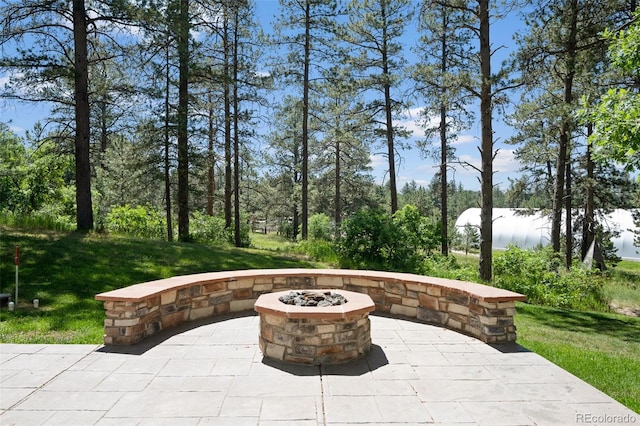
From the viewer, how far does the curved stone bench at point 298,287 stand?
4.32 meters

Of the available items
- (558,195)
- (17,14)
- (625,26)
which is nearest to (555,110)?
(625,26)

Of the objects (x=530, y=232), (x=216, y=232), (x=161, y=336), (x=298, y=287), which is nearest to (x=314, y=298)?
(x=298, y=287)

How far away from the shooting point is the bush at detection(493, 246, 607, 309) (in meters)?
8.49

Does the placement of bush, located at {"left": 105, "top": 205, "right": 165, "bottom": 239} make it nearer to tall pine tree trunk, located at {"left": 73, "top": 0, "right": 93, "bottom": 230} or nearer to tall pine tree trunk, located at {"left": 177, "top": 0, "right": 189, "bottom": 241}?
tall pine tree trunk, located at {"left": 177, "top": 0, "right": 189, "bottom": 241}

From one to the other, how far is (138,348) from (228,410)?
6.14 ft

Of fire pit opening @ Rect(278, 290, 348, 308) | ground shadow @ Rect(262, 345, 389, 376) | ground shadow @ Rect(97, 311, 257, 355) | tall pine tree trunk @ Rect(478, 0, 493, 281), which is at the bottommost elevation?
ground shadow @ Rect(262, 345, 389, 376)

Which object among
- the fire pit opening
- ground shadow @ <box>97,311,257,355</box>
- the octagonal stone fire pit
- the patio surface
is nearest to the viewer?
the patio surface

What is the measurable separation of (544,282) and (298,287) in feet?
20.8

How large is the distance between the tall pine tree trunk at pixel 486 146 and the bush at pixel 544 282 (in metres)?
0.73

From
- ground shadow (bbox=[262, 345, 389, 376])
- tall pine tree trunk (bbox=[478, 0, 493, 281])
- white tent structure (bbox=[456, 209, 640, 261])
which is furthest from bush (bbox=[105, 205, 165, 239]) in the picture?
white tent structure (bbox=[456, 209, 640, 261])

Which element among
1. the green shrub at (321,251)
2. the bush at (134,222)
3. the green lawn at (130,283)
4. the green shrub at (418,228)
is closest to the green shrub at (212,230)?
the bush at (134,222)

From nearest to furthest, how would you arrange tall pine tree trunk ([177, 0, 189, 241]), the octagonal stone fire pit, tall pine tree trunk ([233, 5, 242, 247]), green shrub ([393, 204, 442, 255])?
the octagonal stone fire pit < green shrub ([393, 204, 442, 255]) < tall pine tree trunk ([177, 0, 189, 241]) < tall pine tree trunk ([233, 5, 242, 247])

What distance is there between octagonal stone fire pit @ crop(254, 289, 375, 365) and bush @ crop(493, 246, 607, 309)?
6.14 meters

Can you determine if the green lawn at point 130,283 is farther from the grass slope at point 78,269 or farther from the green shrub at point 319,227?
the green shrub at point 319,227
